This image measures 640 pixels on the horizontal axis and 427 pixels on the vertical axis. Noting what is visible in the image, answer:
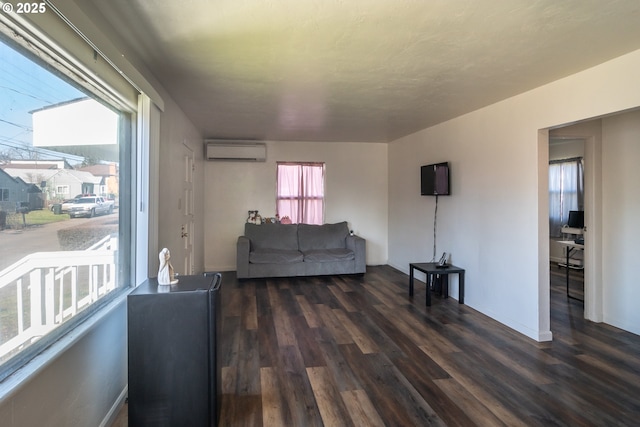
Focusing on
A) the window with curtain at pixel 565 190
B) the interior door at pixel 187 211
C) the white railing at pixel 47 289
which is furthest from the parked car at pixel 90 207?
the window with curtain at pixel 565 190

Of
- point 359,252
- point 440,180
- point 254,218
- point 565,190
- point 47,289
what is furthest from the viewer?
point 565,190

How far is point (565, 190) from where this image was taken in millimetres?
6504

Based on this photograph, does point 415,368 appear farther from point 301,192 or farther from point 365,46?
point 301,192

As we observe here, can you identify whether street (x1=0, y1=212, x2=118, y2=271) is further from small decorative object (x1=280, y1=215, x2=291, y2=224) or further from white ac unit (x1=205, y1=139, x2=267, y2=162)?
small decorative object (x1=280, y1=215, x2=291, y2=224)

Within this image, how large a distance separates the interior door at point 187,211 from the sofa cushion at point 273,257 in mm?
954

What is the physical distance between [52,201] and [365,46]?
1989 millimetres

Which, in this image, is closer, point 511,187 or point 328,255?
point 511,187

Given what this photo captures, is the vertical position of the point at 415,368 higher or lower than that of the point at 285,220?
lower

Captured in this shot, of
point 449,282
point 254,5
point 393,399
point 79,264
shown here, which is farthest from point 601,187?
point 79,264

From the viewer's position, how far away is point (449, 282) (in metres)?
4.54

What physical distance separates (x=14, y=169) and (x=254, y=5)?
1.32 meters

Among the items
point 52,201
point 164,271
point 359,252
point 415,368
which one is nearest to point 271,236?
point 359,252

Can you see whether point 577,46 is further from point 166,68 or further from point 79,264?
A: point 79,264

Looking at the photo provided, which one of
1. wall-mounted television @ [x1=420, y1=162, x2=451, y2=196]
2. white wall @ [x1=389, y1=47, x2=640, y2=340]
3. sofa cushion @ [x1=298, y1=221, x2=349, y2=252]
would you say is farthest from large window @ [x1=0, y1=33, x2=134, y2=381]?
sofa cushion @ [x1=298, y1=221, x2=349, y2=252]
